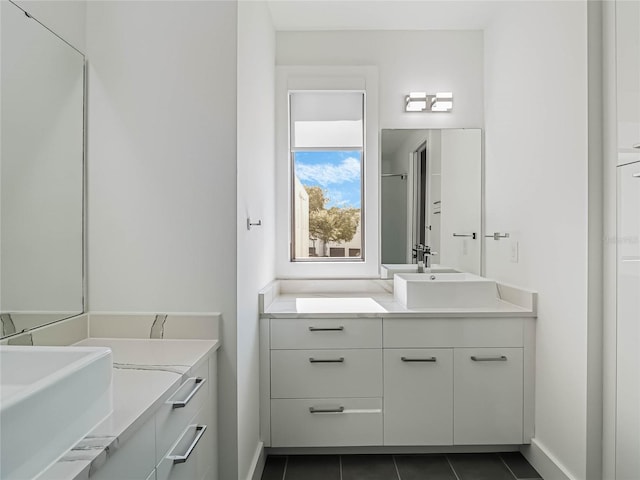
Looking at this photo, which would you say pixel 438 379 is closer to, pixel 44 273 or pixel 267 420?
pixel 267 420

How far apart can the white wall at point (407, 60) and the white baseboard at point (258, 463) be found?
2122 millimetres

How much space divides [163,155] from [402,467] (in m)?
1.89

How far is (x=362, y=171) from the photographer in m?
3.05

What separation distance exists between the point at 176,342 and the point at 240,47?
117cm

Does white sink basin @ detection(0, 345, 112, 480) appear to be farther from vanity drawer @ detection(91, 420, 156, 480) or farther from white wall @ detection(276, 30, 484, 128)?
white wall @ detection(276, 30, 484, 128)

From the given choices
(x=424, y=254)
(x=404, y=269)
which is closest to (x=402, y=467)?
(x=404, y=269)

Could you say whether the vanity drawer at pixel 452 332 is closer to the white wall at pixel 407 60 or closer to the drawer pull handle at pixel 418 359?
the drawer pull handle at pixel 418 359

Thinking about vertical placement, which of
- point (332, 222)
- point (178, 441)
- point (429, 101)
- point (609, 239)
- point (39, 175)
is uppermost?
point (429, 101)

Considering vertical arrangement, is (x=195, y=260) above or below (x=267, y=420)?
above

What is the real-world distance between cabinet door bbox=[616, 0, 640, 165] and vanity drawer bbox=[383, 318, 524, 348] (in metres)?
0.98

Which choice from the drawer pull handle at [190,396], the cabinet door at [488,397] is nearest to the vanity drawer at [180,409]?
the drawer pull handle at [190,396]

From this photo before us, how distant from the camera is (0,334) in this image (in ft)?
4.01

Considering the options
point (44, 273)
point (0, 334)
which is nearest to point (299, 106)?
point (44, 273)

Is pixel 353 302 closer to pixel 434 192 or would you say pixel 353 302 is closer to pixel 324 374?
pixel 324 374
